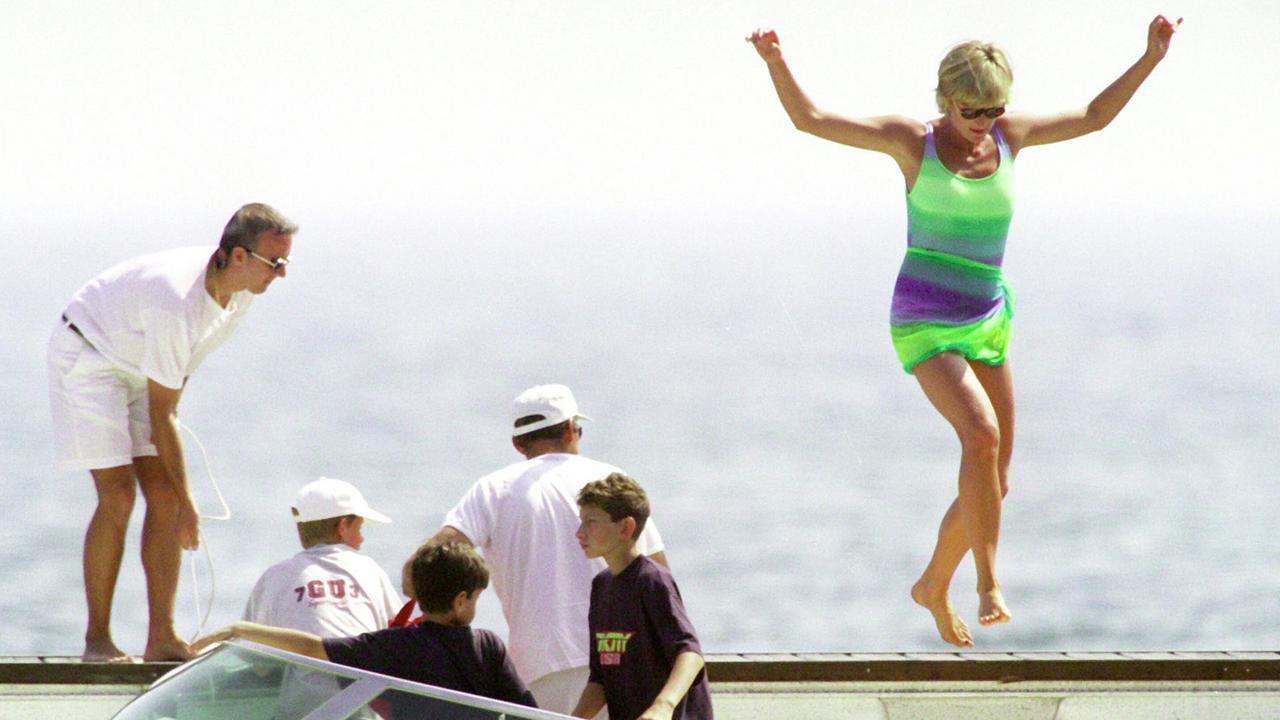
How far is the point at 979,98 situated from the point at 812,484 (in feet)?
177

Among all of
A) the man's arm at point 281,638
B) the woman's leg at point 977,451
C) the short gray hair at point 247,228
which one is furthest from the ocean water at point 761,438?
the man's arm at point 281,638

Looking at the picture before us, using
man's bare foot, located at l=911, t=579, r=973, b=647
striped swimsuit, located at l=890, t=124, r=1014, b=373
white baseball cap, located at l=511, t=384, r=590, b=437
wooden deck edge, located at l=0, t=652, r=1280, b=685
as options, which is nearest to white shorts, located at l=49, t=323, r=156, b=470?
wooden deck edge, located at l=0, t=652, r=1280, b=685

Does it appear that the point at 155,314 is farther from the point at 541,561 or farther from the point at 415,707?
the point at 415,707

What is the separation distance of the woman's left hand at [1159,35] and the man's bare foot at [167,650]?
3643 mm

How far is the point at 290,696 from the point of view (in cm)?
339

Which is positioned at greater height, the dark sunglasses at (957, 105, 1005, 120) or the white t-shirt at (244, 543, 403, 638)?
the dark sunglasses at (957, 105, 1005, 120)

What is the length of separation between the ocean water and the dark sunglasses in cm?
2396

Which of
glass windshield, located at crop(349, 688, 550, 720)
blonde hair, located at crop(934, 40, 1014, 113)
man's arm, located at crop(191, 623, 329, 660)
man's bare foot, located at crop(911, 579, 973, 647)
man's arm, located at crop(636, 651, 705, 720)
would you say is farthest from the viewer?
man's bare foot, located at crop(911, 579, 973, 647)

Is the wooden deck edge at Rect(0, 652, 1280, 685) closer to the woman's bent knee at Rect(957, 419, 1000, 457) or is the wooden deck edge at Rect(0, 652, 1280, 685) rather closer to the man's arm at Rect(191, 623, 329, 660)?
the woman's bent knee at Rect(957, 419, 1000, 457)

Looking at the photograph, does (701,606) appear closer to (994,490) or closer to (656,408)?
(656,408)

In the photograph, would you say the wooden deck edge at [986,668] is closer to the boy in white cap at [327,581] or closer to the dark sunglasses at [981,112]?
the boy in white cap at [327,581]

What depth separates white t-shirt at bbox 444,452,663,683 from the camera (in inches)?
183

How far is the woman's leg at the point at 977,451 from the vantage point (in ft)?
18.1

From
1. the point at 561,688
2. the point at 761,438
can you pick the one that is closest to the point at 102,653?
the point at 561,688
